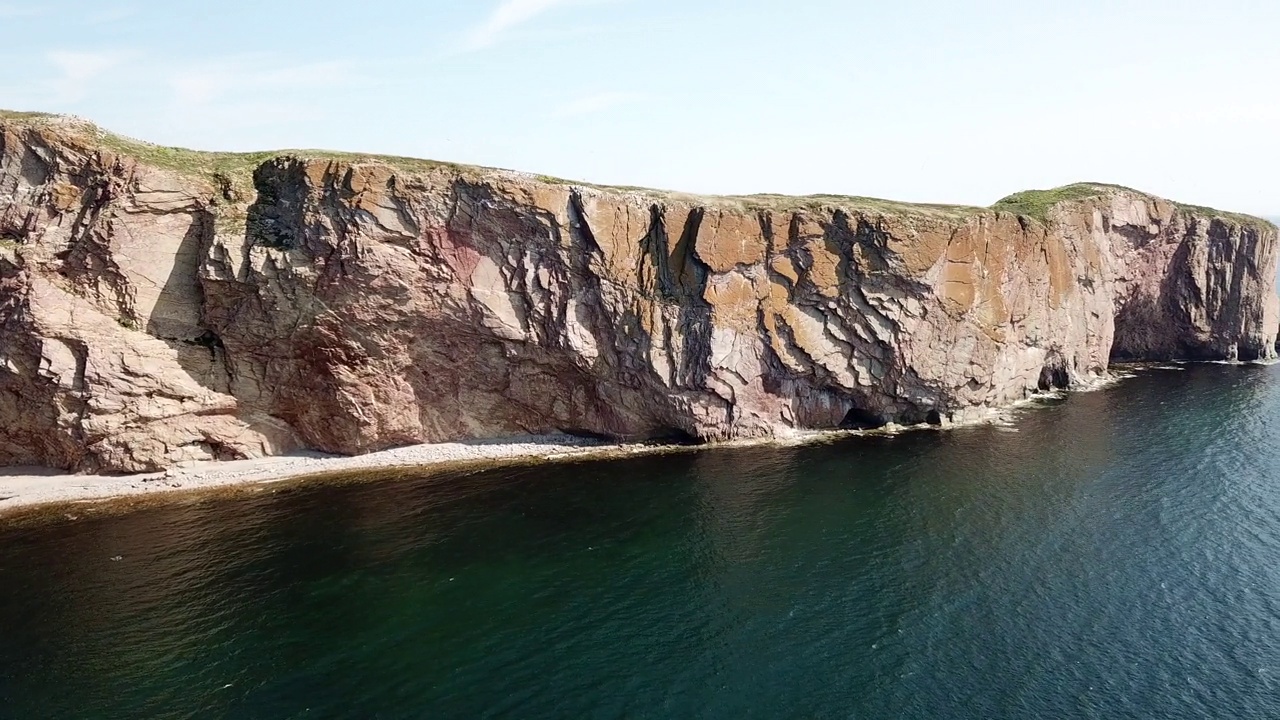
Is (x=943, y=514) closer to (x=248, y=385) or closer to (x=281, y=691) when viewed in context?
(x=281, y=691)

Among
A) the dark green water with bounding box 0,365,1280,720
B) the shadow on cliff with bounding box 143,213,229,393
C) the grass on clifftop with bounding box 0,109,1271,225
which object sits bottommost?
the dark green water with bounding box 0,365,1280,720

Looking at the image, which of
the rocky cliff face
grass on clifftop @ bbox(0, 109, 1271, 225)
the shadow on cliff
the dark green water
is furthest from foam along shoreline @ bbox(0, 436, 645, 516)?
grass on clifftop @ bbox(0, 109, 1271, 225)

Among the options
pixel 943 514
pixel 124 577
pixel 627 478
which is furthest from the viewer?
pixel 627 478

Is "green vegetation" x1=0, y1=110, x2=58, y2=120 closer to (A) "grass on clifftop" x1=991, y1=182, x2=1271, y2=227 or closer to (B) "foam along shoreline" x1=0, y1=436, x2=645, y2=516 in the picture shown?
(B) "foam along shoreline" x1=0, y1=436, x2=645, y2=516

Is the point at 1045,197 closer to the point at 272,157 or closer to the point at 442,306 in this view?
the point at 442,306

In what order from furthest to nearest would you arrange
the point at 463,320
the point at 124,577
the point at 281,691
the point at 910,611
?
the point at 463,320
the point at 124,577
the point at 910,611
the point at 281,691

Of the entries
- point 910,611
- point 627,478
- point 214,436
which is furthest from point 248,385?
point 910,611

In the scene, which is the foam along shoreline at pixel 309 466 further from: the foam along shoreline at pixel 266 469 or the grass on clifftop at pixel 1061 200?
the grass on clifftop at pixel 1061 200
